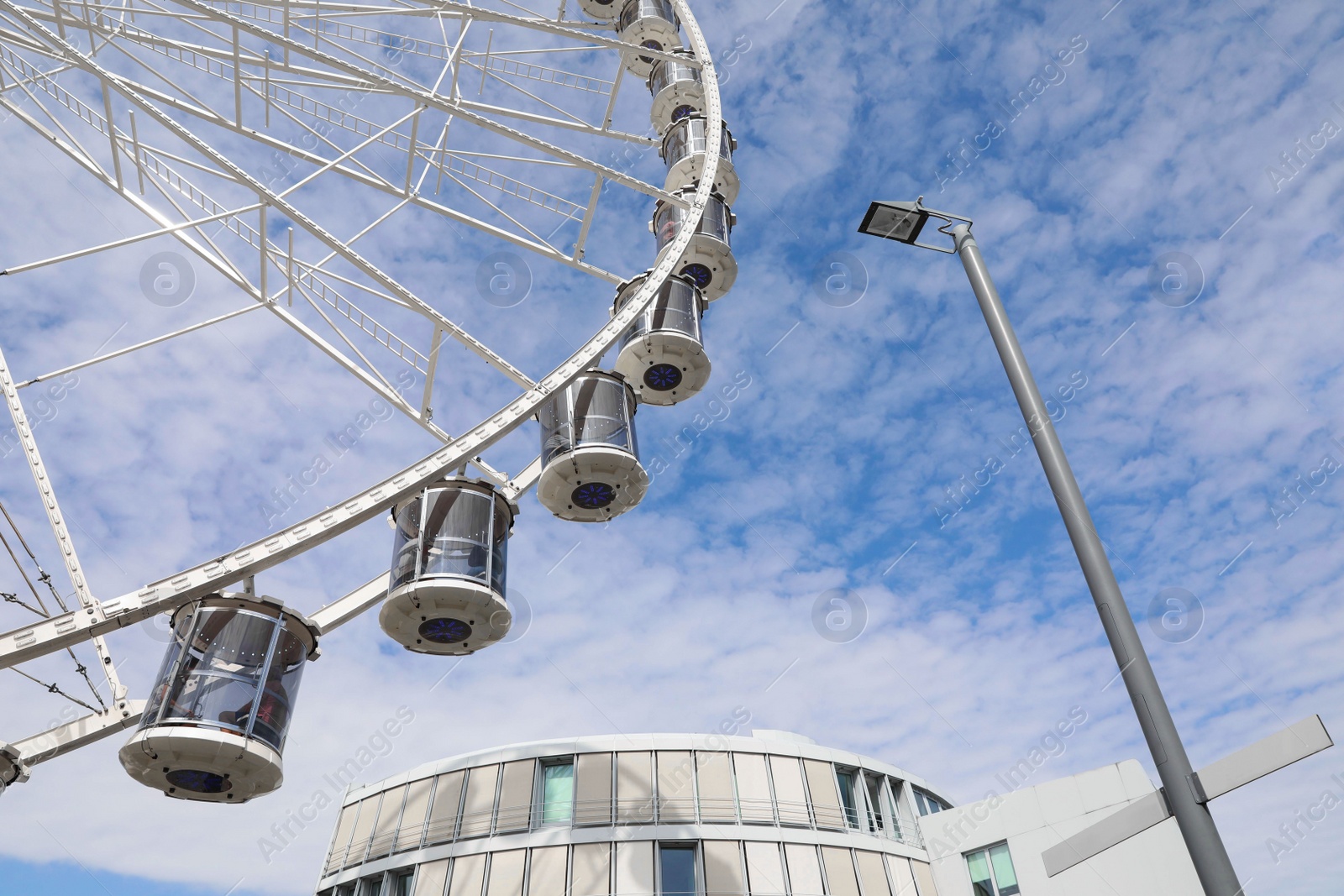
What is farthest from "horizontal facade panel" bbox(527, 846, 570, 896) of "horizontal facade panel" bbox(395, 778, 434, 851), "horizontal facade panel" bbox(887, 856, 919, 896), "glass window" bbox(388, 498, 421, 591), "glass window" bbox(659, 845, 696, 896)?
"glass window" bbox(388, 498, 421, 591)

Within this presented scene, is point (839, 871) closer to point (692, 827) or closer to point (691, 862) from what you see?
point (691, 862)

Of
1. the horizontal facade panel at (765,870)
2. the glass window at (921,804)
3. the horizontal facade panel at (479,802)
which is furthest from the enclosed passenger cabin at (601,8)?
the glass window at (921,804)

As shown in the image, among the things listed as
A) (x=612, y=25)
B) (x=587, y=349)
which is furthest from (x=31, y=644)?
(x=612, y=25)

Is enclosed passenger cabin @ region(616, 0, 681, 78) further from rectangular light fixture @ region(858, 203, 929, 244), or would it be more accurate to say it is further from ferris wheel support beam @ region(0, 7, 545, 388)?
rectangular light fixture @ region(858, 203, 929, 244)

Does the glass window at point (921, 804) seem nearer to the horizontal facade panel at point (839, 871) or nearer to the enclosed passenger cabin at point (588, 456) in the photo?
the horizontal facade panel at point (839, 871)

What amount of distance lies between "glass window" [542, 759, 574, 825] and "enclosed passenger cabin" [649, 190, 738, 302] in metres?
21.2

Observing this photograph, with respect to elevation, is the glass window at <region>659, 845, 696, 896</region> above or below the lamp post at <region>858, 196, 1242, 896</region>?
above

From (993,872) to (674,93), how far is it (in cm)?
2673

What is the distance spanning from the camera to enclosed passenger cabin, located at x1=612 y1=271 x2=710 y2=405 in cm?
1509

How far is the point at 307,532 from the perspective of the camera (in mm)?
9391

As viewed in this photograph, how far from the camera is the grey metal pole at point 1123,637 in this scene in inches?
202

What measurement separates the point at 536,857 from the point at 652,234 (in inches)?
869

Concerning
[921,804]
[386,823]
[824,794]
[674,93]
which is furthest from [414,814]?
[674,93]

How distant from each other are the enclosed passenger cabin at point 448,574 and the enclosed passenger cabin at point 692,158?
9249 mm
